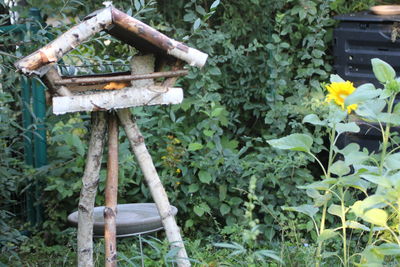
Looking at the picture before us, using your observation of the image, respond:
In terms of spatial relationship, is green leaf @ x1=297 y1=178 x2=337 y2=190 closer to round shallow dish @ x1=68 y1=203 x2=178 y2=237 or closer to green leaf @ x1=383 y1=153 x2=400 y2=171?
green leaf @ x1=383 y1=153 x2=400 y2=171

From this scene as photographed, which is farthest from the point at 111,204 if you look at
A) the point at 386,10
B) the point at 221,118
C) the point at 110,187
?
the point at 386,10

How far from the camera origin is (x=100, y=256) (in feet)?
14.6

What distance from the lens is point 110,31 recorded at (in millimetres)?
3264

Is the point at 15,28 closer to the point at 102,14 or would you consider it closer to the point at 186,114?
the point at 186,114

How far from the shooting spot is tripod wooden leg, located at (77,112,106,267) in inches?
131

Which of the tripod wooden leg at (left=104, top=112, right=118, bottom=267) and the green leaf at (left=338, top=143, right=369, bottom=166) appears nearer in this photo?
the green leaf at (left=338, top=143, right=369, bottom=166)

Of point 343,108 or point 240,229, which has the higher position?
point 343,108

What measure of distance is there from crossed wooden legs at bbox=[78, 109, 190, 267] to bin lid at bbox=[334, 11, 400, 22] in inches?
95.7

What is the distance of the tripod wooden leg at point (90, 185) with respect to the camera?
3334 millimetres

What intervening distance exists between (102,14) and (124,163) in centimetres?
A: 200

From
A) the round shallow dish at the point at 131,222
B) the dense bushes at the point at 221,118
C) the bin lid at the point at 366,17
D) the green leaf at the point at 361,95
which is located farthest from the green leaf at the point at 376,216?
the bin lid at the point at 366,17

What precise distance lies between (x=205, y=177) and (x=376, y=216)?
239 centimetres

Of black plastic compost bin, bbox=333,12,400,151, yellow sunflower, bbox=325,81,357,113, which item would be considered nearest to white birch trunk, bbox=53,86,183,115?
yellow sunflower, bbox=325,81,357,113

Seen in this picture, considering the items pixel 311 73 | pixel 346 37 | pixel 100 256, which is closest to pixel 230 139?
pixel 311 73
